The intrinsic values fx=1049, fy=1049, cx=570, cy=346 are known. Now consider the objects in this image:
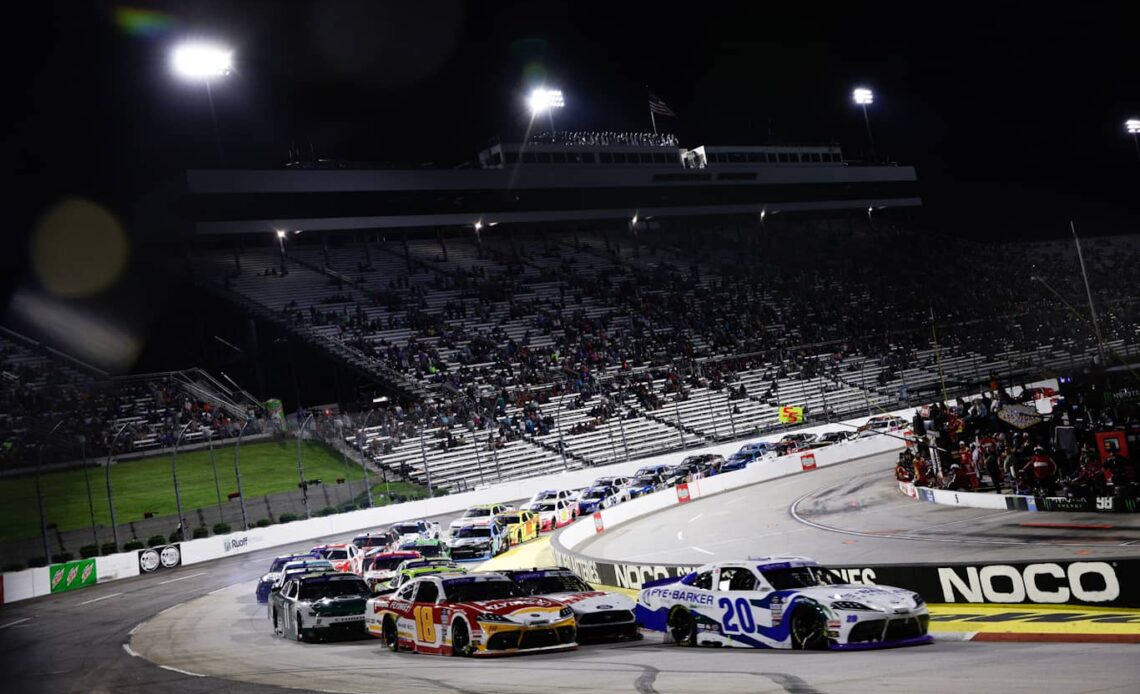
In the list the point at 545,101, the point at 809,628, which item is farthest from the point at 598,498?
the point at 545,101

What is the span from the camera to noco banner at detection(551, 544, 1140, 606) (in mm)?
13477

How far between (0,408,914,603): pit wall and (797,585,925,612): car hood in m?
22.8

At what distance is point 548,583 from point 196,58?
51091 mm

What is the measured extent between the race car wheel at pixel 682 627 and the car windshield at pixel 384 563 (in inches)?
559

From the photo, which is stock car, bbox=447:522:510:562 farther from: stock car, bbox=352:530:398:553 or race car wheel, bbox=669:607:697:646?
race car wheel, bbox=669:607:697:646

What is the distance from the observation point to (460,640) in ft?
52.6

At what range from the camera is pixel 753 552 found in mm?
27312

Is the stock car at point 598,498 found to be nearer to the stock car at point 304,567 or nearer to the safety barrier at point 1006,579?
the stock car at point 304,567

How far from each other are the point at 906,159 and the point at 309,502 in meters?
76.1

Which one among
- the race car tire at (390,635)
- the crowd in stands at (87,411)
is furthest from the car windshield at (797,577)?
the crowd in stands at (87,411)

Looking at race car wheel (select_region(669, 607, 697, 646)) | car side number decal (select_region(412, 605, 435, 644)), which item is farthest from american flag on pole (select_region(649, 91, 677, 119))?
race car wheel (select_region(669, 607, 697, 646))

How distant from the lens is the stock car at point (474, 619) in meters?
15.6

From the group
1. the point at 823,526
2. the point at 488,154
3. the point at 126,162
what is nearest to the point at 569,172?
the point at 488,154

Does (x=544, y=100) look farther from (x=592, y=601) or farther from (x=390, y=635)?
(x=592, y=601)
